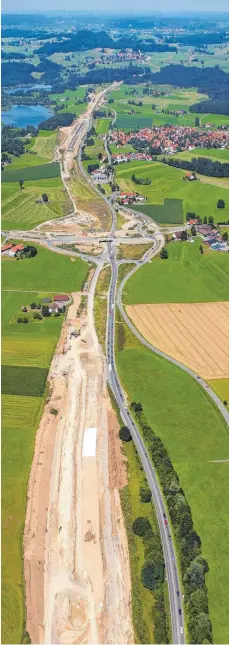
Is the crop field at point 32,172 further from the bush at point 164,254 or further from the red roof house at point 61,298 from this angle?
the red roof house at point 61,298

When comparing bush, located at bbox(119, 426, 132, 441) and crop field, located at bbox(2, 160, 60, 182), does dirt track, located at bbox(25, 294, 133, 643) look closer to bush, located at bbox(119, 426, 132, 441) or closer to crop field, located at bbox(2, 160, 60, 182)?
bush, located at bbox(119, 426, 132, 441)

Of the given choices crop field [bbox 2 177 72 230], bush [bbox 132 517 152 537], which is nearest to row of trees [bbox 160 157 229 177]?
crop field [bbox 2 177 72 230]

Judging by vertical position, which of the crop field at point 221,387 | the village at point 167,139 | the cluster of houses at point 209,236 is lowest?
the crop field at point 221,387

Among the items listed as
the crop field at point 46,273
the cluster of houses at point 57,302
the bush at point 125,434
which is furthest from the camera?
the crop field at point 46,273

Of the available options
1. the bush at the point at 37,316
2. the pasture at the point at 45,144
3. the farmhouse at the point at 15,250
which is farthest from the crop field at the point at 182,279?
the pasture at the point at 45,144

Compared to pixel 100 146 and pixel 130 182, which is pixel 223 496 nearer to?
pixel 130 182

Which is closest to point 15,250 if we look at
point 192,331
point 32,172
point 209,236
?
point 209,236
